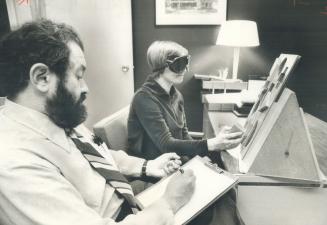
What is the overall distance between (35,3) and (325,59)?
2.83m

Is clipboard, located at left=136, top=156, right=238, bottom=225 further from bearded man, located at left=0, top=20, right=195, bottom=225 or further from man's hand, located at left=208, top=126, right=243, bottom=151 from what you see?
man's hand, located at left=208, top=126, right=243, bottom=151

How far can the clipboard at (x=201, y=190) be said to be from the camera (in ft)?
2.90

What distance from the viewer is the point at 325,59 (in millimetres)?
3023

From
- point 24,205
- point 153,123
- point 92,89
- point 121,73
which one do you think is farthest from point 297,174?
point 121,73

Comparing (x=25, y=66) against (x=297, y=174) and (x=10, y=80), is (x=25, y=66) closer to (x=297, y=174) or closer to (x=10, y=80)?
(x=10, y=80)

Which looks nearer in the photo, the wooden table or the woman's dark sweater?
the wooden table

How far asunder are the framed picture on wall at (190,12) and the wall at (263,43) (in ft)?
0.20

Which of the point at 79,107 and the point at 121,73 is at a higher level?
the point at 79,107

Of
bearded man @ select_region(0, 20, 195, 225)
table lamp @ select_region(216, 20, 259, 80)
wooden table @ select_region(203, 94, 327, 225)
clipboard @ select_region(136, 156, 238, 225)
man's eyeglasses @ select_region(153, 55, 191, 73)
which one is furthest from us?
table lamp @ select_region(216, 20, 259, 80)

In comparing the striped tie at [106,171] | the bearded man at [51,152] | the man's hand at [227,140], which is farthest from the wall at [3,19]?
the man's hand at [227,140]

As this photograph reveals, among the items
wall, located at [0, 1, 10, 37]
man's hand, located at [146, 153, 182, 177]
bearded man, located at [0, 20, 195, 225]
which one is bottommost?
man's hand, located at [146, 153, 182, 177]

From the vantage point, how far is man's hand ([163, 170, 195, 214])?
879 mm

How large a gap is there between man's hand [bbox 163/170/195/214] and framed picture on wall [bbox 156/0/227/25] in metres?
2.43

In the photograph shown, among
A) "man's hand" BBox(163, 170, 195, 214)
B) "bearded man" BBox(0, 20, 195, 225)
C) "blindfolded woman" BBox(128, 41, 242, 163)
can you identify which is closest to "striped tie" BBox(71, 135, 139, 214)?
"bearded man" BBox(0, 20, 195, 225)
